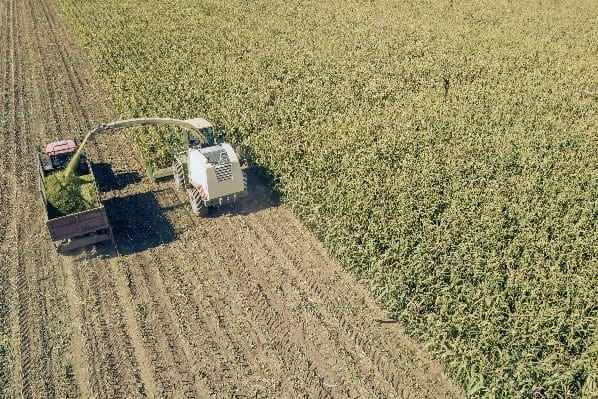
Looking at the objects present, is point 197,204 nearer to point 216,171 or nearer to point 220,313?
point 216,171

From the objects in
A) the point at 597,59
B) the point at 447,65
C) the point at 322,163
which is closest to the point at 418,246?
the point at 322,163

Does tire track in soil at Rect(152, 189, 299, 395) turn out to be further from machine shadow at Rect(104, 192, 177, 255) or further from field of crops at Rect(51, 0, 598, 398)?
field of crops at Rect(51, 0, 598, 398)

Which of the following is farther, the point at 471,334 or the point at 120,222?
the point at 120,222

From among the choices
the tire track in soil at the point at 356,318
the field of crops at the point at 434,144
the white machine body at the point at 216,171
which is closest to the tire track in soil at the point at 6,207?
the field of crops at the point at 434,144

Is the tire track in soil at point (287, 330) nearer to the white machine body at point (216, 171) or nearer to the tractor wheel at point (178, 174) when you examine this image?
the white machine body at point (216, 171)

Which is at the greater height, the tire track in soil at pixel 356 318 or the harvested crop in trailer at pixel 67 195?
the harvested crop in trailer at pixel 67 195

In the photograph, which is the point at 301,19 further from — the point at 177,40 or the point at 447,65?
the point at 447,65

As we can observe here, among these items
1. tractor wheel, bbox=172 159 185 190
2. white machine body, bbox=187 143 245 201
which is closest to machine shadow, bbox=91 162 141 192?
tractor wheel, bbox=172 159 185 190
